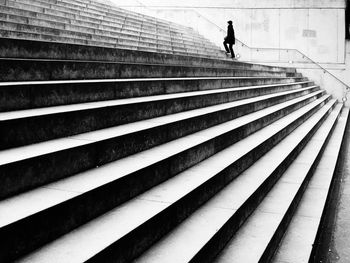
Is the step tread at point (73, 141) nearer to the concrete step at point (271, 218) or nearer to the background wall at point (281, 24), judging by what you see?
the concrete step at point (271, 218)

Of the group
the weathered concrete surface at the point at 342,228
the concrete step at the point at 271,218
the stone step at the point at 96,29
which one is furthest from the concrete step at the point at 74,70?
the weathered concrete surface at the point at 342,228

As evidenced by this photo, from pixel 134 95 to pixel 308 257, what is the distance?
9.58 ft

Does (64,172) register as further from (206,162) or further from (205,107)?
(205,107)

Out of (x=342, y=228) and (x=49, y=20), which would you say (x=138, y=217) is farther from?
(x=49, y=20)

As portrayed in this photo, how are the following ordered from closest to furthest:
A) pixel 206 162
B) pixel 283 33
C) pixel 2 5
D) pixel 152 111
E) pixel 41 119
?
pixel 41 119, pixel 206 162, pixel 152 111, pixel 2 5, pixel 283 33

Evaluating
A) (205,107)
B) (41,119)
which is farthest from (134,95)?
(41,119)

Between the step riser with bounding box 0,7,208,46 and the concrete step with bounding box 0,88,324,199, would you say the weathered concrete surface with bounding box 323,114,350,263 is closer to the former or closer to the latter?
Result: the concrete step with bounding box 0,88,324,199

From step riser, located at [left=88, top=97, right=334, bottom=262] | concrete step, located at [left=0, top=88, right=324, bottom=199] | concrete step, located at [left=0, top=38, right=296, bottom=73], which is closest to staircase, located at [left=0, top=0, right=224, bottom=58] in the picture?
concrete step, located at [left=0, top=38, right=296, bottom=73]

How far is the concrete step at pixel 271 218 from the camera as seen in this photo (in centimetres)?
328

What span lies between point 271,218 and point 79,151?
2.15 m

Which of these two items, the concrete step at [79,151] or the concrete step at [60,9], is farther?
the concrete step at [60,9]

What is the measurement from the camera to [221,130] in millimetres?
5469

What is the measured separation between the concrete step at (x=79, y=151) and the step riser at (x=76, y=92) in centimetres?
53

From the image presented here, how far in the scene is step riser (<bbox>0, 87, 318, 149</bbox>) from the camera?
9.48 ft
